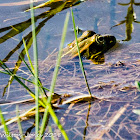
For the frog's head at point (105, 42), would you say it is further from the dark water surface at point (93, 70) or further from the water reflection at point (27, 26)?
the water reflection at point (27, 26)

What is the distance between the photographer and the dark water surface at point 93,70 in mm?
1969

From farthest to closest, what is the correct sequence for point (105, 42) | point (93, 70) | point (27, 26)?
1. point (27, 26)
2. point (105, 42)
3. point (93, 70)

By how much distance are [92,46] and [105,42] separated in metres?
0.15

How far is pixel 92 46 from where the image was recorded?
286 cm

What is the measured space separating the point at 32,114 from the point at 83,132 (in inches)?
17.1

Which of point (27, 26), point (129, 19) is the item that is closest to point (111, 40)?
point (129, 19)

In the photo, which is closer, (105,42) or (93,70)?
(93,70)

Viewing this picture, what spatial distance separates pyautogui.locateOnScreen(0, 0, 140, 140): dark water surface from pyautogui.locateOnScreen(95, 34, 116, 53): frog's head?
0.06m

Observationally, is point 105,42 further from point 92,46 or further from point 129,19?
point 129,19

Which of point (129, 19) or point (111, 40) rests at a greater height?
point (129, 19)

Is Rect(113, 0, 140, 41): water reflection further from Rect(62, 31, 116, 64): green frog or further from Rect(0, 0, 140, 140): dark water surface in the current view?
Rect(62, 31, 116, 64): green frog

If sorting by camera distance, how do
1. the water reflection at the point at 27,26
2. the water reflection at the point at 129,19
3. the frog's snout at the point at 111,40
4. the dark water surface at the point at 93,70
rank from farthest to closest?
the water reflection at the point at 129,19 < the frog's snout at the point at 111,40 < the water reflection at the point at 27,26 < the dark water surface at the point at 93,70

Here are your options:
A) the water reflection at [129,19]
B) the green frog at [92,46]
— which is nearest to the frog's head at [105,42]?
the green frog at [92,46]

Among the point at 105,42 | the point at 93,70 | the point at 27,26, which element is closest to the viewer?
the point at 93,70
